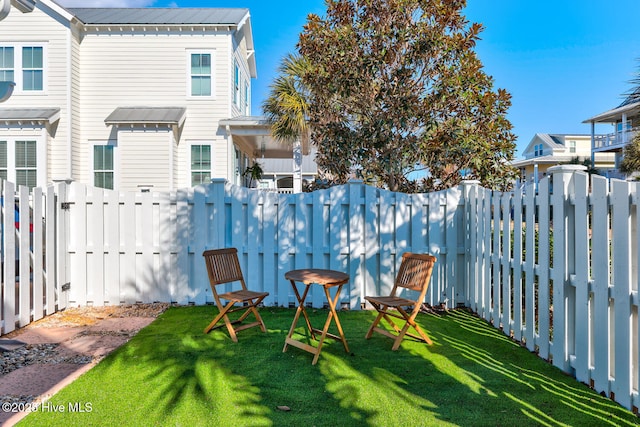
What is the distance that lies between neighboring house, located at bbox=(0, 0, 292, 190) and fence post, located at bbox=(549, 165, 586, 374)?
10110 millimetres

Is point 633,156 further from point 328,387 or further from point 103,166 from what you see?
point 103,166

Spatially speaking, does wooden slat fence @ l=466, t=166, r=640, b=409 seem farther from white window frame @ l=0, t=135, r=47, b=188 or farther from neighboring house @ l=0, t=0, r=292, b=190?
white window frame @ l=0, t=135, r=47, b=188

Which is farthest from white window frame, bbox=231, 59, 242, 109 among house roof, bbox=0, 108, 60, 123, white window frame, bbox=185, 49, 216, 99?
house roof, bbox=0, 108, 60, 123

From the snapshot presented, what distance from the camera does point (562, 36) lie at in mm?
17109

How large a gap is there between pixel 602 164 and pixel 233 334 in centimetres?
4112

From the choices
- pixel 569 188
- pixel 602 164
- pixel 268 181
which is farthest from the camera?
pixel 602 164

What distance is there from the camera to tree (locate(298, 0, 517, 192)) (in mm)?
6359

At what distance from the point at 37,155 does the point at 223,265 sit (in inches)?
407

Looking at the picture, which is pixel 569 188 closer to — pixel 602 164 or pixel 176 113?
pixel 176 113

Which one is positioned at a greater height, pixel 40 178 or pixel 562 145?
pixel 562 145

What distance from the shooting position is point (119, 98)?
1230 centimetres

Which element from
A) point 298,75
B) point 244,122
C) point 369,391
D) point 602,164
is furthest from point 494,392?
point 602,164

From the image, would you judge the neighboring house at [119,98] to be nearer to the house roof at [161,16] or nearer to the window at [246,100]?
the house roof at [161,16]

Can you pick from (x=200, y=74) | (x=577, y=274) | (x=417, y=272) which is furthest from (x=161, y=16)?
(x=577, y=274)
